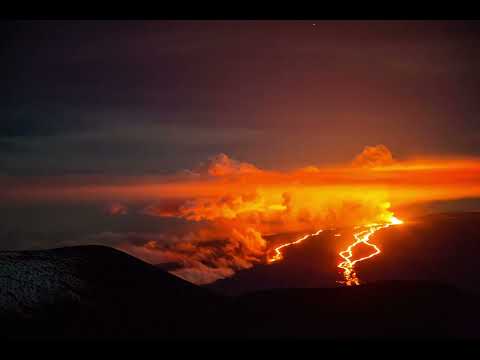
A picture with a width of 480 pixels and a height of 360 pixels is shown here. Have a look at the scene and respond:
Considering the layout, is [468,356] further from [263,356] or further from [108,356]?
[108,356]

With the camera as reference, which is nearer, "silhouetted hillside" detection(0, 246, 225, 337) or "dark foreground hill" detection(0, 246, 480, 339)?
"silhouetted hillside" detection(0, 246, 225, 337)

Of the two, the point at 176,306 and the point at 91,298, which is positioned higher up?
the point at 91,298

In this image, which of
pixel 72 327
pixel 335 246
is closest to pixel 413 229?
pixel 335 246

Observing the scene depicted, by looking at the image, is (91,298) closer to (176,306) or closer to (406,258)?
(176,306)

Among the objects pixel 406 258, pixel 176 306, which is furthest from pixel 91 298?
pixel 406 258

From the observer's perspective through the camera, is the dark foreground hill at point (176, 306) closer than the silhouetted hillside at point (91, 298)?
No

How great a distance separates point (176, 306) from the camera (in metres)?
33.5

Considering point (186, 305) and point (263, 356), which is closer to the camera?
point (263, 356)

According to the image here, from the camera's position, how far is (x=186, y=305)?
33969 millimetres

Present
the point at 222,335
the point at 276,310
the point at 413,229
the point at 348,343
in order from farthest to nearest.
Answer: the point at 413,229 → the point at 276,310 → the point at 222,335 → the point at 348,343

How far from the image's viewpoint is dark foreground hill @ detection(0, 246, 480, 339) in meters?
28.5

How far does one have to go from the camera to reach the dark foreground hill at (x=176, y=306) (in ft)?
93.5
